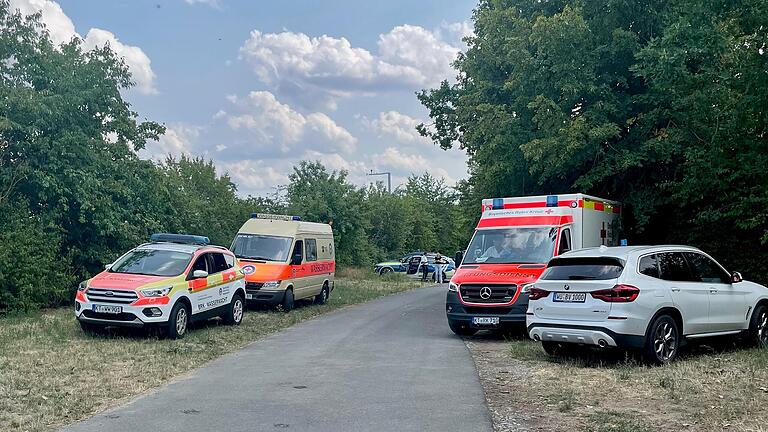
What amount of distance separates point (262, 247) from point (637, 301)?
40.8 feet

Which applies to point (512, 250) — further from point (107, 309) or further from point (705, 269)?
point (107, 309)

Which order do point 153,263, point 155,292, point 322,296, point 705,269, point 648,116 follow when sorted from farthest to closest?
point 322,296
point 648,116
point 153,263
point 155,292
point 705,269

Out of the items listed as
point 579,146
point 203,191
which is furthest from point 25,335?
point 203,191

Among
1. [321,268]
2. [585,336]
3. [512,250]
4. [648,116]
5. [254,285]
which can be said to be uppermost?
[648,116]

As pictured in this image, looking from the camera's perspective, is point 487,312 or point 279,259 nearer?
point 487,312

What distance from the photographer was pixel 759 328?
39.3 feet

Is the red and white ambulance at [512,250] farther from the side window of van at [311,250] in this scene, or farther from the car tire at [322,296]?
the car tire at [322,296]

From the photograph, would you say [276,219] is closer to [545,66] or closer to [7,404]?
[545,66]

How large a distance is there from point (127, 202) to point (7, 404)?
14935 millimetres

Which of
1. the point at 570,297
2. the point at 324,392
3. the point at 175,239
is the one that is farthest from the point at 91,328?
the point at 570,297

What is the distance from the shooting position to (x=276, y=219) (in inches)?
842

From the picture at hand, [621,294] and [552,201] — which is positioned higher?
[552,201]

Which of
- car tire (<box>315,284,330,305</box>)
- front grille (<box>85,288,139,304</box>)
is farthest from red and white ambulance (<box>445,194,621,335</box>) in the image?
car tire (<box>315,284,330,305</box>)

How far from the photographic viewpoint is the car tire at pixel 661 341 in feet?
33.2
